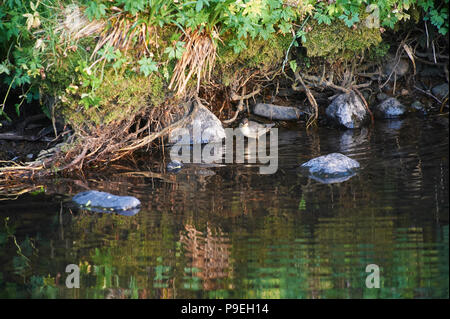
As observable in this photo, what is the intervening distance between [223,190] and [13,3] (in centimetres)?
314

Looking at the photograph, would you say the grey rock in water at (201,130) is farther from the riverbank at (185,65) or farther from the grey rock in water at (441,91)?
the grey rock in water at (441,91)

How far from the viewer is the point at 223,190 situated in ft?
21.0

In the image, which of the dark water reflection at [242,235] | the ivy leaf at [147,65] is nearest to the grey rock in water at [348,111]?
the dark water reflection at [242,235]

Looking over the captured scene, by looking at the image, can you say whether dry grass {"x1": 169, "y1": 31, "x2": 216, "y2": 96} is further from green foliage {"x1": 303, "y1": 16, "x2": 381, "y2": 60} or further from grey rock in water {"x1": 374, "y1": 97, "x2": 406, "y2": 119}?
grey rock in water {"x1": 374, "y1": 97, "x2": 406, "y2": 119}

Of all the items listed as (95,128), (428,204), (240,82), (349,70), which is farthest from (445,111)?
(95,128)

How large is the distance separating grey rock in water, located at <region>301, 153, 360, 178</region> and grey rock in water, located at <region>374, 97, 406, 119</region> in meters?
2.85

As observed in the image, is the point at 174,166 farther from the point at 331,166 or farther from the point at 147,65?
the point at 331,166

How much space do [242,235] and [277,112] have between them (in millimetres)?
4834

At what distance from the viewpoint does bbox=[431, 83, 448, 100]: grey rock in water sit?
31.8 ft

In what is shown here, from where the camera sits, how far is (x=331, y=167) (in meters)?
6.83

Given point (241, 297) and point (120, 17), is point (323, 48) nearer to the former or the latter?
→ point (120, 17)

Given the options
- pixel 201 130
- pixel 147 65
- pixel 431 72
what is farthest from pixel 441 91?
pixel 147 65

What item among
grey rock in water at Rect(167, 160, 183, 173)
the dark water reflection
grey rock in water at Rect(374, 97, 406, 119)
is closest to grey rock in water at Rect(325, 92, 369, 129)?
grey rock in water at Rect(374, 97, 406, 119)

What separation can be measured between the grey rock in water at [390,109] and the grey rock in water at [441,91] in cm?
62
